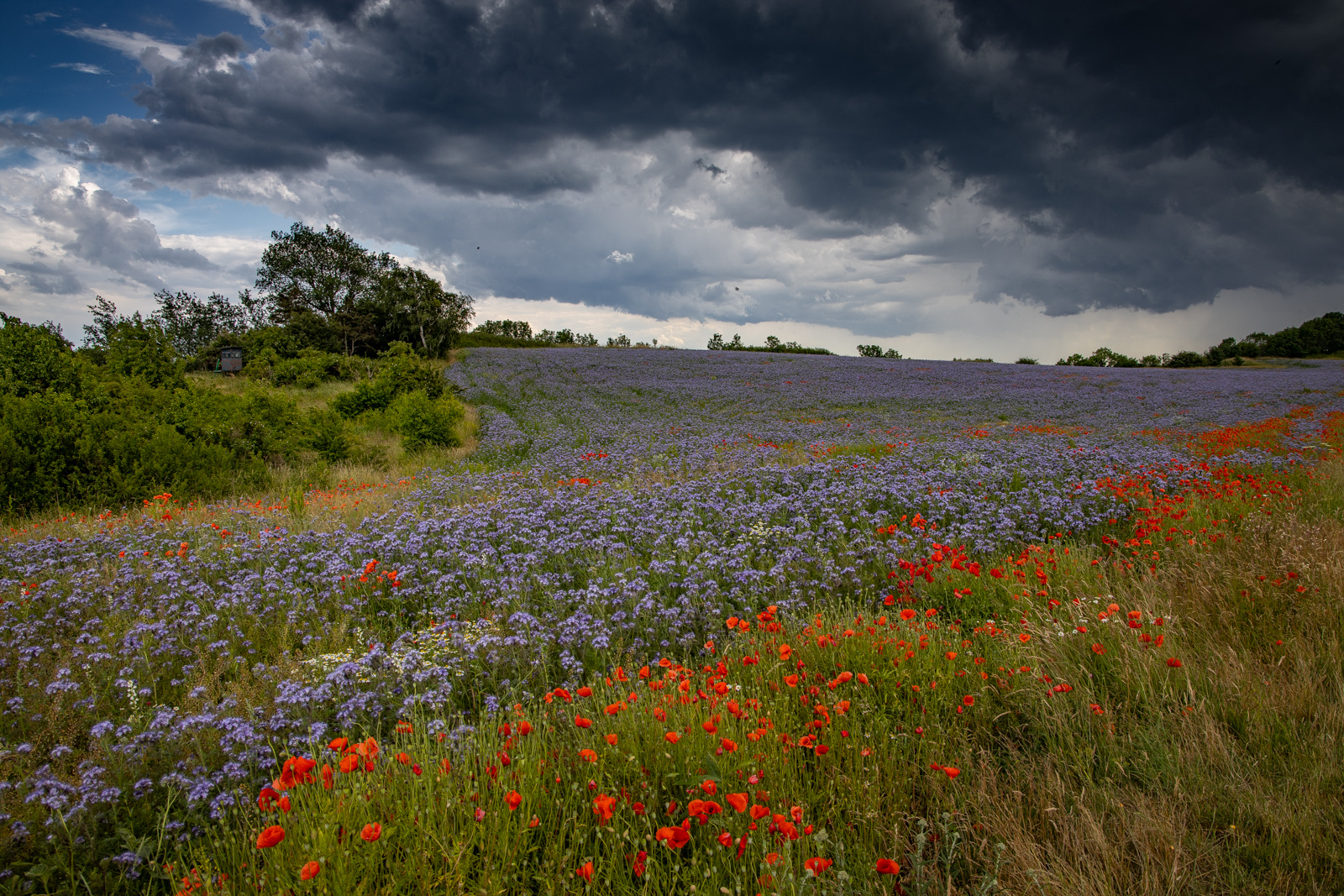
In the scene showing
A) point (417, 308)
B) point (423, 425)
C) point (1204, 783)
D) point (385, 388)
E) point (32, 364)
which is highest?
point (417, 308)

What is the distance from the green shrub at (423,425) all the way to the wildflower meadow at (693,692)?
647 cm

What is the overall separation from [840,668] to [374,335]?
52180mm

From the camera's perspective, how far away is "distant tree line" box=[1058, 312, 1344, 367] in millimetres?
54312

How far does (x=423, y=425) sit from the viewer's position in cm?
1472

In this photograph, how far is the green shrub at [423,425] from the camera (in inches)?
568

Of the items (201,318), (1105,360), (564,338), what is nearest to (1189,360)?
(1105,360)

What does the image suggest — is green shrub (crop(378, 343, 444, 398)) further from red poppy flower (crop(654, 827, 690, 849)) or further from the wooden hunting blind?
the wooden hunting blind

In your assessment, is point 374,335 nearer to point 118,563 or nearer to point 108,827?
point 118,563

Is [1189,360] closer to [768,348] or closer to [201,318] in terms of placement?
[768,348]

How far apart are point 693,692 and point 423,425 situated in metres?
13.5

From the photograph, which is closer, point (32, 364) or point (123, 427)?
point (123, 427)

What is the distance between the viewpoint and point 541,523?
6.39 m

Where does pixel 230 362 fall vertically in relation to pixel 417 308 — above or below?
below

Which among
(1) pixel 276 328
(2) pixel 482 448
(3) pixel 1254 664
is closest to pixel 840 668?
(3) pixel 1254 664
